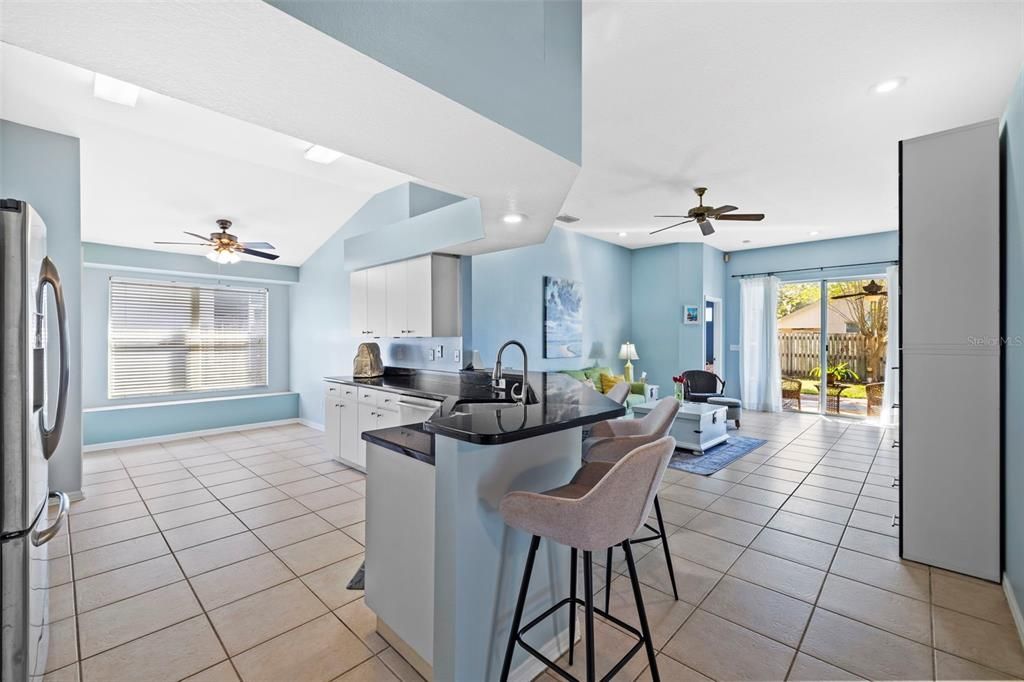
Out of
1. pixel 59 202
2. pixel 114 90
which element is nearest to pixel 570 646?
pixel 114 90

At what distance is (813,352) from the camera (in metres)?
7.69

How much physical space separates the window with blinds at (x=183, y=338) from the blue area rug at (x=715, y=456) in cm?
590

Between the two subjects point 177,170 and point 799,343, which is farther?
point 799,343

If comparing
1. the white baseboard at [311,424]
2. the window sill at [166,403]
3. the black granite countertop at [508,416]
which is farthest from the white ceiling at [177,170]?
the black granite countertop at [508,416]

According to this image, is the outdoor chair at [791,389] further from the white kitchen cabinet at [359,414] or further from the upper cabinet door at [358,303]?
the upper cabinet door at [358,303]

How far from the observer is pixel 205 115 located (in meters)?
3.38

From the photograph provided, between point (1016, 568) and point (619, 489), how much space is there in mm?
2224

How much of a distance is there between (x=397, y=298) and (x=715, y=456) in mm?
3713

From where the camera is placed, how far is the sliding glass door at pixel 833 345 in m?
7.13

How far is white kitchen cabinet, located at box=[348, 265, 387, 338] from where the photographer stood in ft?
16.1

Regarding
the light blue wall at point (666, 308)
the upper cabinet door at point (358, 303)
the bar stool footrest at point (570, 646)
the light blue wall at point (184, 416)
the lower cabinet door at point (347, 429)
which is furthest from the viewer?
the light blue wall at point (666, 308)

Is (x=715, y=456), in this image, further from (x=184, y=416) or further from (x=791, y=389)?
(x=184, y=416)

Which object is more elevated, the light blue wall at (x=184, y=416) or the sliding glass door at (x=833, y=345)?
the sliding glass door at (x=833, y=345)

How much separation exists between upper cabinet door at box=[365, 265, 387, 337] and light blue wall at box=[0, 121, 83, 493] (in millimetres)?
2365
